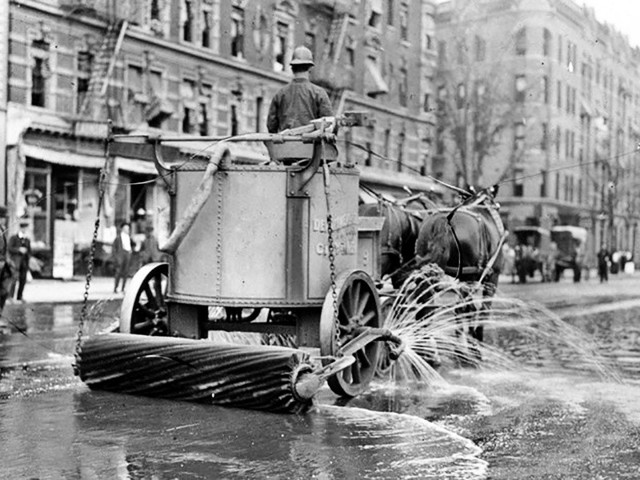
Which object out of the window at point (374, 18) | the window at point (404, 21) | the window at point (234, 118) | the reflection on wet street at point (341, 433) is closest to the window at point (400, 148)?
the window at point (404, 21)

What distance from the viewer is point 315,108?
27.8 feet

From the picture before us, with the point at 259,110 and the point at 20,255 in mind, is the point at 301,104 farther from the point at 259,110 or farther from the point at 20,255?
the point at 259,110

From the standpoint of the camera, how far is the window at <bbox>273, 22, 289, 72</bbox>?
118 feet

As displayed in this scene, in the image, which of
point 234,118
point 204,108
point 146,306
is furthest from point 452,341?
point 234,118

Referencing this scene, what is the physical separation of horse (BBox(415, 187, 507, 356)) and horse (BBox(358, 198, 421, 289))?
9.6 inches

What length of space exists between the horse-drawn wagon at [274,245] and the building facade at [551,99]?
35.2 meters

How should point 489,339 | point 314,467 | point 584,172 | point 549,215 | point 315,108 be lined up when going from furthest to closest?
point 584,172 < point 549,215 < point 489,339 < point 315,108 < point 314,467

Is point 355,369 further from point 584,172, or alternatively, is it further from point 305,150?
point 584,172

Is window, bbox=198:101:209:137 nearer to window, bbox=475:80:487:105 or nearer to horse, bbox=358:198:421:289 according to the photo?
window, bbox=475:80:487:105

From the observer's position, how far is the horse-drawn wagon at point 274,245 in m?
7.48

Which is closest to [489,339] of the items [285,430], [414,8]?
[285,430]

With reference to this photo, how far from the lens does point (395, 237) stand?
11438 millimetres

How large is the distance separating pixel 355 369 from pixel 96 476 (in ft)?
10.2

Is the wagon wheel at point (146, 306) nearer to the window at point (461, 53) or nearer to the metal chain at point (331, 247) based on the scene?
the metal chain at point (331, 247)
